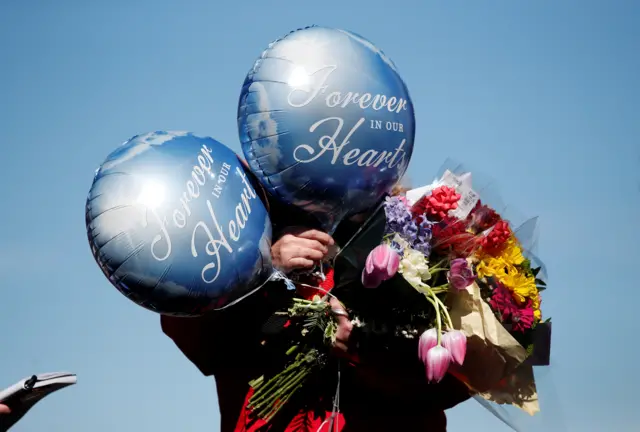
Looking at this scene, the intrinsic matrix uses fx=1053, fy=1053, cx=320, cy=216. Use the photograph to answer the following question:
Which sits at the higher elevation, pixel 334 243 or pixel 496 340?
pixel 334 243

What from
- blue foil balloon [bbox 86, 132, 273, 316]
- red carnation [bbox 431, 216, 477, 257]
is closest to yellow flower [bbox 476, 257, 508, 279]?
red carnation [bbox 431, 216, 477, 257]

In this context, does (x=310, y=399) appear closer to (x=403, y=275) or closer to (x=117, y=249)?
(x=403, y=275)

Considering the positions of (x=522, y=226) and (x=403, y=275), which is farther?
(x=522, y=226)

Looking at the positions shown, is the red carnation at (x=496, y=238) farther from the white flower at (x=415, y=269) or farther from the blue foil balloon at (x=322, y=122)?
the blue foil balloon at (x=322, y=122)

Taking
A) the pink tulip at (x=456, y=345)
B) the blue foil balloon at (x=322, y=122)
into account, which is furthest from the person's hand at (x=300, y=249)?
the pink tulip at (x=456, y=345)

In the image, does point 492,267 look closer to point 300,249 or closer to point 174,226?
point 300,249

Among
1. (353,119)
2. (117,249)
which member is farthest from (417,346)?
(117,249)

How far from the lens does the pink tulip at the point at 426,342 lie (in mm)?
4105

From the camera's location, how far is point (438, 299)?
4301mm

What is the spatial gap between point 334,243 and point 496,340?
2.57 ft

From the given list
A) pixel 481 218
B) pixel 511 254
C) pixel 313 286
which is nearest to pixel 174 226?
pixel 313 286

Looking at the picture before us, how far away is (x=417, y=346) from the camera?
171 inches

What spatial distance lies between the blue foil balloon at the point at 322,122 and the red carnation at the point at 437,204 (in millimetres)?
177

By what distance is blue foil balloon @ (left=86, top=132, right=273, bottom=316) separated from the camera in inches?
154
